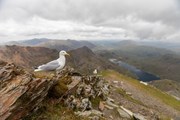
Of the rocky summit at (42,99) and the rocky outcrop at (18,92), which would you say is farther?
the rocky summit at (42,99)

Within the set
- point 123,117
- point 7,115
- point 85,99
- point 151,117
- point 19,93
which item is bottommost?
point 151,117

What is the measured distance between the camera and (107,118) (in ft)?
87.6

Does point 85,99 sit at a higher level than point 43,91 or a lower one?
lower

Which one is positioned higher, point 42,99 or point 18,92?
point 18,92

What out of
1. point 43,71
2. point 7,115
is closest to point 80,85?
point 43,71

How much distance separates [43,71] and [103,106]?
7.81 metres

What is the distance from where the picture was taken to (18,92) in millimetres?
18344

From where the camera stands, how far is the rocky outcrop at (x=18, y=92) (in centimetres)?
1781

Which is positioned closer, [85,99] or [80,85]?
[85,99]

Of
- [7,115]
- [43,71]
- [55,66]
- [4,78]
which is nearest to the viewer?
[7,115]

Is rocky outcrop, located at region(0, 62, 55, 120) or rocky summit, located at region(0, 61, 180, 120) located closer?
rocky outcrop, located at region(0, 62, 55, 120)

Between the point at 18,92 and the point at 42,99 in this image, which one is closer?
the point at 18,92

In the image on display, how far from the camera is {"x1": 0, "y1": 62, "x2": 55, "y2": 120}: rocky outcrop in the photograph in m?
17.8

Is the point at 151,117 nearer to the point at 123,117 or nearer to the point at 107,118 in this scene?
the point at 123,117
